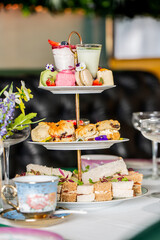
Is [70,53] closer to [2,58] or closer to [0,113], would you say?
[0,113]

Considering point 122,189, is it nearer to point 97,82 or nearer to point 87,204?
point 87,204

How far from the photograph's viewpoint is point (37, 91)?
2.64m

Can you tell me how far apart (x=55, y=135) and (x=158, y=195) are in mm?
334

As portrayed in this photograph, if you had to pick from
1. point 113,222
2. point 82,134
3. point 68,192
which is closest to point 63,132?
point 82,134

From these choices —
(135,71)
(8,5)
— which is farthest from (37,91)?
(8,5)

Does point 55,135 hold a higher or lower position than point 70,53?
lower

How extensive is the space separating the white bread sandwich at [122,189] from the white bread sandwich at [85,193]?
0.20ft

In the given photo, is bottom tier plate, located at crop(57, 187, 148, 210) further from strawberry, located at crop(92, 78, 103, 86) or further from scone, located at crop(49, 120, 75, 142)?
strawberry, located at crop(92, 78, 103, 86)

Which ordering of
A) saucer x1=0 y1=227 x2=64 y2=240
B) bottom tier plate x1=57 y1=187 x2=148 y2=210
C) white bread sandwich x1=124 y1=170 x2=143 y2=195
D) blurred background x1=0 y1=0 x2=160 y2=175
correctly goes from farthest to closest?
blurred background x1=0 y1=0 x2=160 y2=175
white bread sandwich x1=124 y1=170 x2=143 y2=195
bottom tier plate x1=57 y1=187 x2=148 y2=210
saucer x1=0 y1=227 x2=64 y2=240

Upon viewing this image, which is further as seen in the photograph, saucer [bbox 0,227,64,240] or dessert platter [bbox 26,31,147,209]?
dessert platter [bbox 26,31,147,209]

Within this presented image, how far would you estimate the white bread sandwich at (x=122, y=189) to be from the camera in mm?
1111

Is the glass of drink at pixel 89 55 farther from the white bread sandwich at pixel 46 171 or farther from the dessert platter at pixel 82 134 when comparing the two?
the white bread sandwich at pixel 46 171

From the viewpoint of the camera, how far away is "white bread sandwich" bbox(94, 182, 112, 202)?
1085 mm

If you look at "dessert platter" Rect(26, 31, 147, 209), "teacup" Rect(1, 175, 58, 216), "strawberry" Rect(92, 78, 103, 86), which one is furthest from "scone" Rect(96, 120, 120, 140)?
"teacup" Rect(1, 175, 58, 216)
